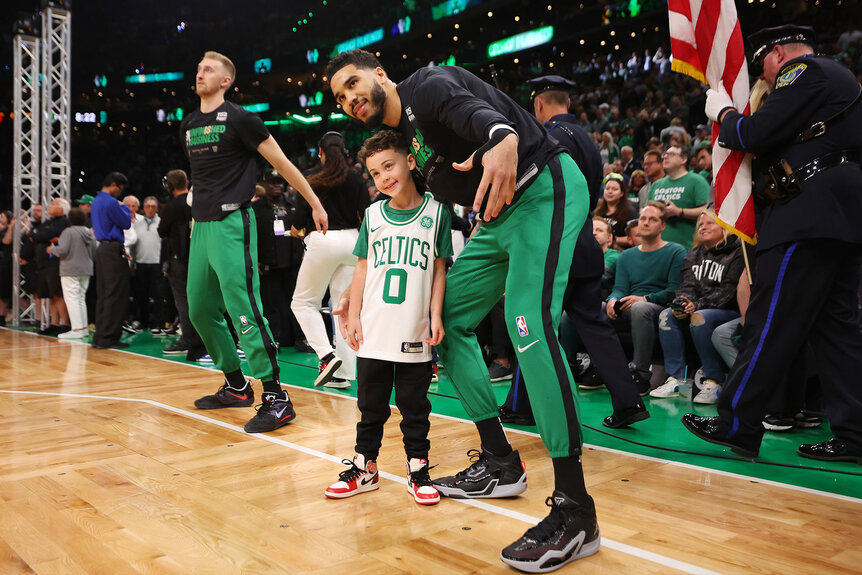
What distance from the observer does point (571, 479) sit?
194 cm

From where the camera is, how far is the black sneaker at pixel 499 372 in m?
5.18

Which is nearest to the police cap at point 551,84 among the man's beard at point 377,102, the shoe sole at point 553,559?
the man's beard at point 377,102

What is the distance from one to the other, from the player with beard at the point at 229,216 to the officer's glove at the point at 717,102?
1997 millimetres

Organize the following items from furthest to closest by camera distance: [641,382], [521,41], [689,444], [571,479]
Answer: [521,41]
[641,382]
[689,444]
[571,479]

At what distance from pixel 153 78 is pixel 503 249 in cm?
3038

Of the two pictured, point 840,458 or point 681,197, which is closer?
point 840,458

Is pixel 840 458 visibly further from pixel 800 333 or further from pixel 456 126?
pixel 456 126

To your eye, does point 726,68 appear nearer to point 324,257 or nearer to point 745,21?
point 324,257

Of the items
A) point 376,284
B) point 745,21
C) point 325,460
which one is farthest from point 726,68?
point 745,21

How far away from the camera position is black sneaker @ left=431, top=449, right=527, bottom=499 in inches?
95.3

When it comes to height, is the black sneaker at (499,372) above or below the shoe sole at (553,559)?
below

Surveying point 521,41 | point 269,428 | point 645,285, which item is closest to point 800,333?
point 645,285

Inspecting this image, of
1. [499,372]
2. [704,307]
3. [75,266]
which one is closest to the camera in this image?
[704,307]

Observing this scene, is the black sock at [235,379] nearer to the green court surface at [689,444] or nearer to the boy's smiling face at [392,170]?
the green court surface at [689,444]
